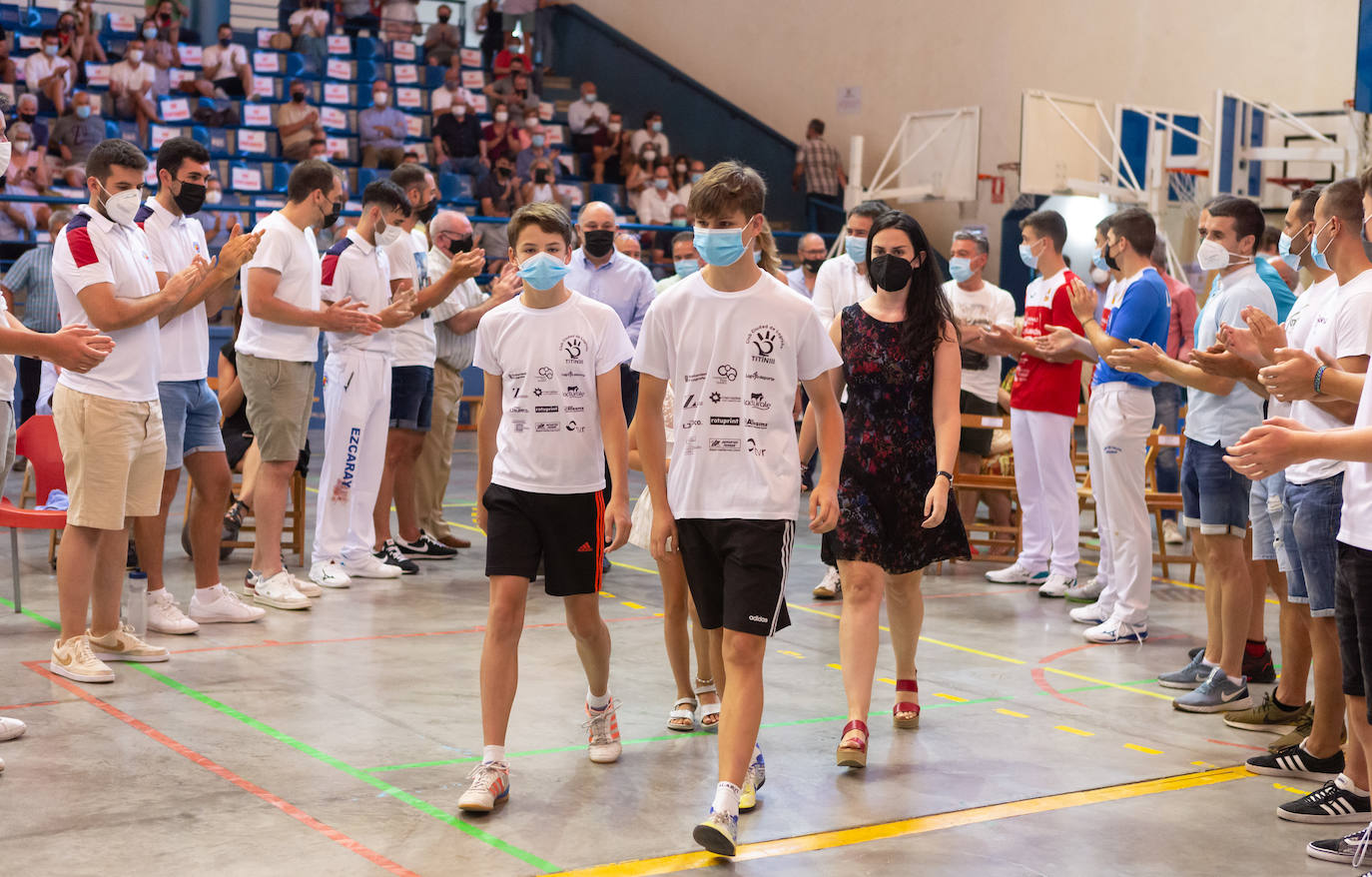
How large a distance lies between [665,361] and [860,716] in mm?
1490

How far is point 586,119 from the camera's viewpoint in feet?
63.2

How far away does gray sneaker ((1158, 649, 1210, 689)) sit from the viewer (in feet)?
18.7

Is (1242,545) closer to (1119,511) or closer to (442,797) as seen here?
(1119,511)

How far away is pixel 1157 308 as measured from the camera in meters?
6.25

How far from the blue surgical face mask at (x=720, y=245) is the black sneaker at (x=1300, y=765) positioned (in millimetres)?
2550

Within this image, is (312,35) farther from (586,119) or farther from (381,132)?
(586,119)

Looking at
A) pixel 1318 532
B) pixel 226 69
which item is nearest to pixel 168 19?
pixel 226 69

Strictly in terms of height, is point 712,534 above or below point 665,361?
below

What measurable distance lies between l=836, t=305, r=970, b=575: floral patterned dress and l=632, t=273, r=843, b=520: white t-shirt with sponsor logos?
2.99ft

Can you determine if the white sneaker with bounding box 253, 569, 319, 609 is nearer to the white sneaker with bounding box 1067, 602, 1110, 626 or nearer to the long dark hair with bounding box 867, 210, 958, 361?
the long dark hair with bounding box 867, 210, 958, 361

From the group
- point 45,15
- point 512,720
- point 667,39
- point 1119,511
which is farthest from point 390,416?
point 667,39

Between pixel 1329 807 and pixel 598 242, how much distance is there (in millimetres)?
4553

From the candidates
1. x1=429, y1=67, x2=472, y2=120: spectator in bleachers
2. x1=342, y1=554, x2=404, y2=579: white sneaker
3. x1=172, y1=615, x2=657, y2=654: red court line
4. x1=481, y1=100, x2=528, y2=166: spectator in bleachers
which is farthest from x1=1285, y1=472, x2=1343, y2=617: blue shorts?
x1=429, y1=67, x2=472, y2=120: spectator in bleachers

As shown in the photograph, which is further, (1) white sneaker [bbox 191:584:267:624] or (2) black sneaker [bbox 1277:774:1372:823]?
(1) white sneaker [bbox 191:584:267:624]
